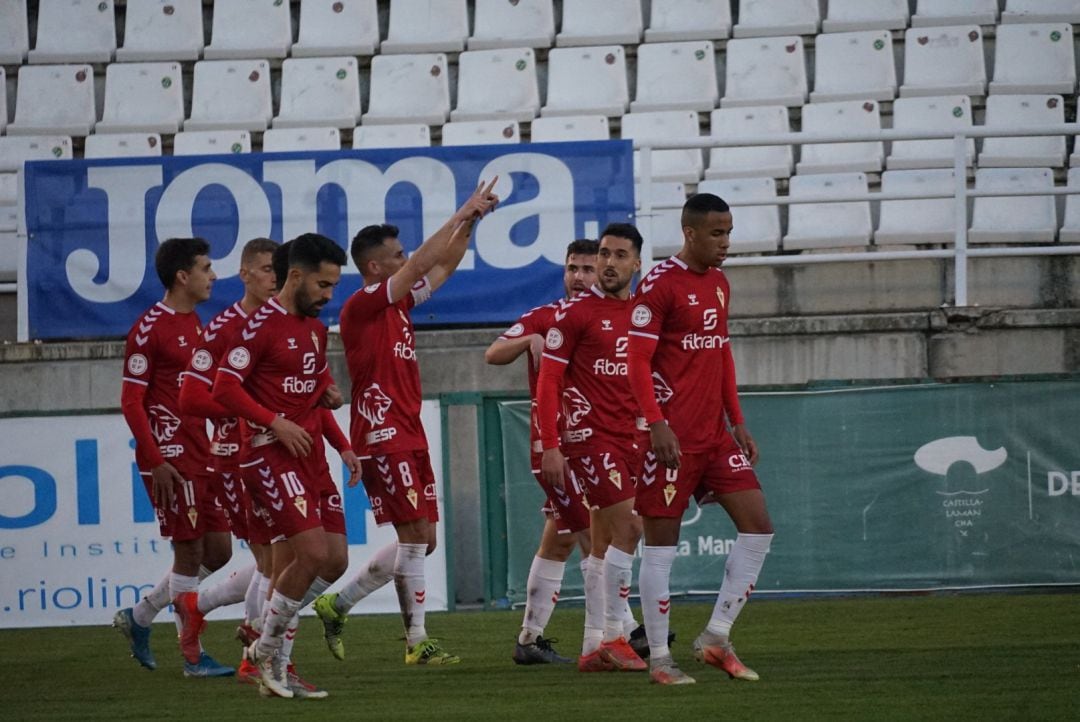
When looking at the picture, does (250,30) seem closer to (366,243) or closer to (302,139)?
(302,139)

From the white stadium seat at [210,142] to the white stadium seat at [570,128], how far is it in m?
2.85

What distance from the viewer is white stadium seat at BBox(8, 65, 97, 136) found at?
55.1 feet

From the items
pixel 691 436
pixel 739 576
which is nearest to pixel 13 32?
pixel 691 436

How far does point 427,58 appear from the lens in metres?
16.8

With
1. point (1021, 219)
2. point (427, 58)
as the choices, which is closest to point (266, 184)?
point (427, 58)

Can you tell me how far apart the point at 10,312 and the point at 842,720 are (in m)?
10.1

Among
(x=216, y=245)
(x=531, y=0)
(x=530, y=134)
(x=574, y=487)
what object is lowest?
(x=574, y=487)

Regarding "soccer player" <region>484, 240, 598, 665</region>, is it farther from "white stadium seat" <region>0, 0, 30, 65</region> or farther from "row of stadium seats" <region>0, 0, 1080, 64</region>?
"white stadium seat" <region>0, 0, 30, 65</region>

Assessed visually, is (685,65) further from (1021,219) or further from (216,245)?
(216,245)

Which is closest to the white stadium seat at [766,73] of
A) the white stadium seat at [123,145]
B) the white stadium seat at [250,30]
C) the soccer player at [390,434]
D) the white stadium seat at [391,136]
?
the white stadium seat at [391,136]

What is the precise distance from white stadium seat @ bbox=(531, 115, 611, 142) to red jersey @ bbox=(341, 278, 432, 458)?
6.53 metres

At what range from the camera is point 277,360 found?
26.0 feet

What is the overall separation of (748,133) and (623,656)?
8.13 m

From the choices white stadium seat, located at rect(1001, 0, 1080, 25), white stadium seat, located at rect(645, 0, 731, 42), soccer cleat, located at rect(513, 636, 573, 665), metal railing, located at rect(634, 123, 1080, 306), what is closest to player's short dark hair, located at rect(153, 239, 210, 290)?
soccer cleat, located at rect(513, 636, 573, 665)
